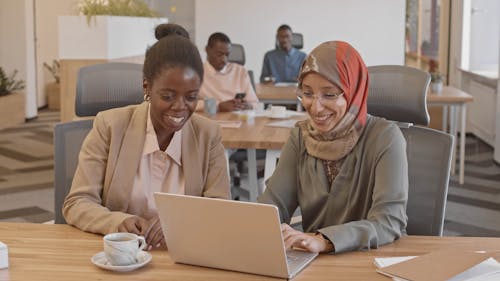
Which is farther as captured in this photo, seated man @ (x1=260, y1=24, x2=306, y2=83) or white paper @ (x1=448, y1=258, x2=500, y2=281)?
seated man @ (x1=260, y1=24, x2=306, y2=83)

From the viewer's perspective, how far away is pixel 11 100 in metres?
9.88

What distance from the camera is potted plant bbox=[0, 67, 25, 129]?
9.76m

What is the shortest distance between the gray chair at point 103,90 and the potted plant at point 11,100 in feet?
23.1

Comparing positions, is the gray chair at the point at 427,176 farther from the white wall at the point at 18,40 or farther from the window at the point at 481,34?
the white wall at the point at 18,40

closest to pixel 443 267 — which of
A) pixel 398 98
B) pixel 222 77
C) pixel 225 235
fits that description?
pixel 225 235

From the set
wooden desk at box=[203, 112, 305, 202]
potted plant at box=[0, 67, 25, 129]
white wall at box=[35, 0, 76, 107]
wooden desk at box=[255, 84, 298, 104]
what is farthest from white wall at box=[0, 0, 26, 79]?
wooden desk at box=[203, 112, 305, 202]

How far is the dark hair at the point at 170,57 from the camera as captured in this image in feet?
7.61

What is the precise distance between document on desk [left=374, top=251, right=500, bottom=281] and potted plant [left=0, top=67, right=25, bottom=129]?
8524 millimetres

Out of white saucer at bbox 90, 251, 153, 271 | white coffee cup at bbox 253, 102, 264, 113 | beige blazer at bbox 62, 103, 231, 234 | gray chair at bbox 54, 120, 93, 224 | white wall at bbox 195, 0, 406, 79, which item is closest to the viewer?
white saucer at bbox 90, 251, 153, 271

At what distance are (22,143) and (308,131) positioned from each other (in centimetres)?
679

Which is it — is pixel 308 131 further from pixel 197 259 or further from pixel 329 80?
pixel 197 259

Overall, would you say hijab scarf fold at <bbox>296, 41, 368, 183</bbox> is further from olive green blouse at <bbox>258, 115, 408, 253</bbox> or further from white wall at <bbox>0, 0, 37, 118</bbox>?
white wall at <bbox>0, 0, 37, 118</bbox>

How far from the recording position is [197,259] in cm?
194

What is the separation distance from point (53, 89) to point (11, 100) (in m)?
1.74
